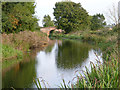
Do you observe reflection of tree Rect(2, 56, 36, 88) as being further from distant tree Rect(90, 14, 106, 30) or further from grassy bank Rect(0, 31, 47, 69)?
distant tree Rect(90, 14, 106, 30)

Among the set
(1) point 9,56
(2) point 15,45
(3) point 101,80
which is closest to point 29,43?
(2) point 15,45

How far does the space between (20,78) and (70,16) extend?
39.7 meters

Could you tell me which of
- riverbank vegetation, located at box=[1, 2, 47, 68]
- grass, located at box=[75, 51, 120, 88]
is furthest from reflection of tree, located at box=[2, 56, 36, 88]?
grass, located at box=[75, 51, 120, 88]

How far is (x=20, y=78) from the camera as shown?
8.26 metres

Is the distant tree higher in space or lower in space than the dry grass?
higher

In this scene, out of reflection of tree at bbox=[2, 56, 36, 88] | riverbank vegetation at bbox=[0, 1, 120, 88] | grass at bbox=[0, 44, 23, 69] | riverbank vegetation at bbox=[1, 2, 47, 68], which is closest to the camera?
riverbank vegetation at bbox=[0, 1, 120, 88]

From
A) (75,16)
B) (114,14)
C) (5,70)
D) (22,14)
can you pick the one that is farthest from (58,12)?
(5,70)

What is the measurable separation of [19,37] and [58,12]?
3338 cm

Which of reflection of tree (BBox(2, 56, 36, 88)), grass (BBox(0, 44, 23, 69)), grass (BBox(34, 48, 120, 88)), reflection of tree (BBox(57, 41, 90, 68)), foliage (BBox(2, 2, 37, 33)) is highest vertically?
foliage (BBox(2, 2, 37, 33))

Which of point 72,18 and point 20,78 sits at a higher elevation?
point 72,18

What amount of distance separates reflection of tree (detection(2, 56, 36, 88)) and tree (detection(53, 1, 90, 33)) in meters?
36.0

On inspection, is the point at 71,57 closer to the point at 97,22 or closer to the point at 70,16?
the point at 70,16

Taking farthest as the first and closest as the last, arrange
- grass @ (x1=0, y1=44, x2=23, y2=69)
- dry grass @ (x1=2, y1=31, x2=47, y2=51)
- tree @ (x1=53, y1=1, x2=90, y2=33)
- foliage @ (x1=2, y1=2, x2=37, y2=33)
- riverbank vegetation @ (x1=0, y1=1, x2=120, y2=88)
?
tree @ (x1=53, y1=1, x2=90, y2=33) → foliage @ (x1=2, y1=2, x2=37, y2=33) → dry grass @ (x1=2, y1=31, x2=47, y2=51) → grass @ (x1=0, y1=44, x2=23, y2=69) → riverbank vegetation @ (x1=0, y1=1, x2=120, y2=88)

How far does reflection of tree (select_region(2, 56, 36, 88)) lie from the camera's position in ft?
24.2
